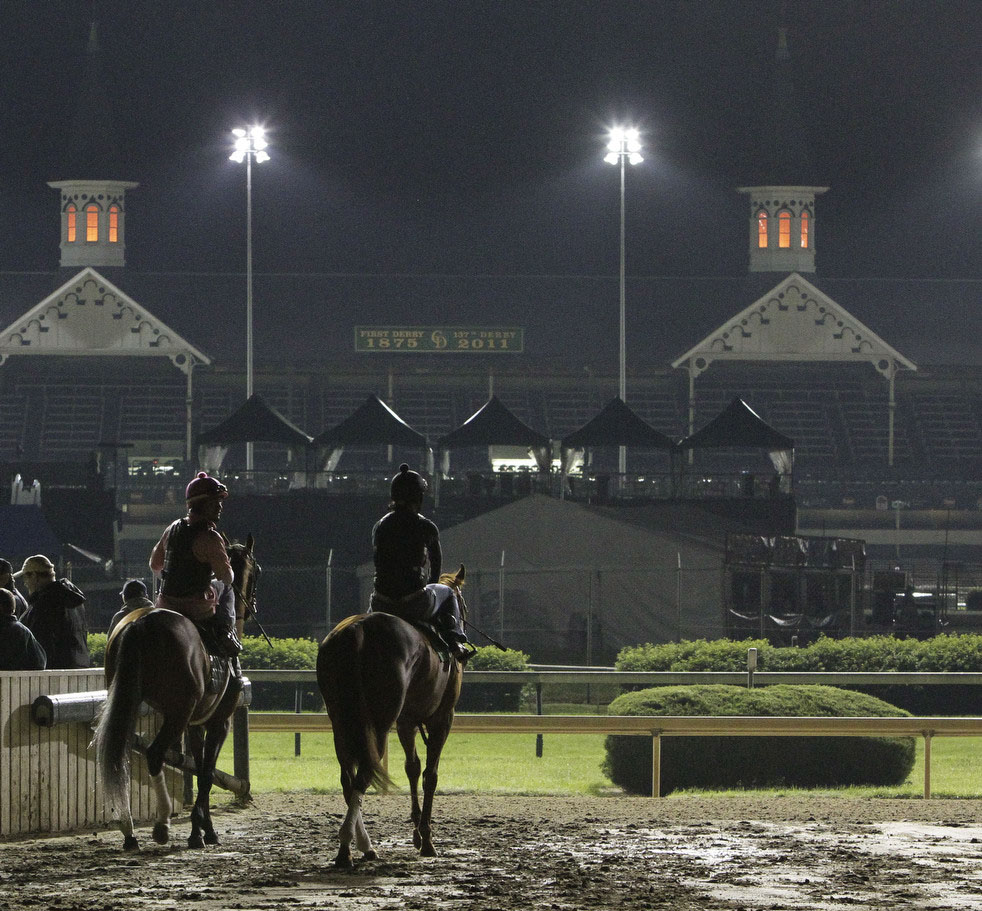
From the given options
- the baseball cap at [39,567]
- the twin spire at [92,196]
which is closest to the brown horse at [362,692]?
the baseball cap at [39,567]

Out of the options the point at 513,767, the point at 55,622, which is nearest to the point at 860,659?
the point at 513,767

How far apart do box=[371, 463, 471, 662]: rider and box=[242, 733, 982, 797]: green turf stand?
452 centimetres

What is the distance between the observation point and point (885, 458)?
5759 cm

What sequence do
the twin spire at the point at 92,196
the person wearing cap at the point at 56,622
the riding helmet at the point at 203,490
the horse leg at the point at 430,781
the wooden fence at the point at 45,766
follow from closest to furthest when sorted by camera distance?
the horse leg at the point at 430,781
the riding helmet at the point at 203,490
the wooden fence at the point at 45,766
the person wearing cap at the point at 56,622
the twin spire at the point at 92,196

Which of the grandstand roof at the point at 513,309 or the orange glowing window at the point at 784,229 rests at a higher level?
the orange glowing window at the point at 784,229

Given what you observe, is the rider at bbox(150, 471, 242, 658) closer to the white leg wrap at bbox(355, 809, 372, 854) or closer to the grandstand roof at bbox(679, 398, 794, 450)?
the white leg wrap at bbox(355, 809, 372, 854)

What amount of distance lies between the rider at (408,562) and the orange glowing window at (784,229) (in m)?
52.7

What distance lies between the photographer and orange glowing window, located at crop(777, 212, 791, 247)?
62406 millimetres

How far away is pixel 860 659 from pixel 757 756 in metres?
9.07

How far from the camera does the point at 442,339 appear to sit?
5909 centimetres

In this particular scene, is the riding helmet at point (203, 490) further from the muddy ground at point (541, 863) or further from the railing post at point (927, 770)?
the railing post at point (927, 770)

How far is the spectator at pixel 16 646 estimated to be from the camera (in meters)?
12.2

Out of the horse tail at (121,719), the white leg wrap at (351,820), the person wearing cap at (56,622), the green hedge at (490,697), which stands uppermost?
the person wearing cap at (56,622)

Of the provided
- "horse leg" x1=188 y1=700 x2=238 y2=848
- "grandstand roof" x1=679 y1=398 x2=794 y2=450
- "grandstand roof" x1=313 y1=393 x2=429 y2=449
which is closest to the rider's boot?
"horse leg" x1=188 y1=700 x2=238 y2=848
